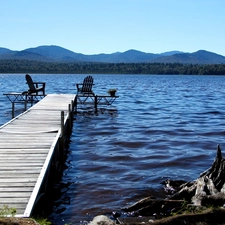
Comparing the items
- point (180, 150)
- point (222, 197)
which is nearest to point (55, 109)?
point (180, 150)

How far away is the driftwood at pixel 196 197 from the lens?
6441 millimetres

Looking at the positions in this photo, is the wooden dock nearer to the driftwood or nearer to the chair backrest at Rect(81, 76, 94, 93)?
the driftwood

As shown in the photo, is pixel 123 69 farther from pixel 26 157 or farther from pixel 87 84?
pixel 26 157

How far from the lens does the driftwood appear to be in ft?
21.1

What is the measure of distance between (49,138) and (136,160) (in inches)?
107

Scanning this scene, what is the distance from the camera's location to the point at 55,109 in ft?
52.2

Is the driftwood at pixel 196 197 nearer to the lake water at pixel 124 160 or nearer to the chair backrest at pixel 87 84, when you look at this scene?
the lake water at pixel 124 160

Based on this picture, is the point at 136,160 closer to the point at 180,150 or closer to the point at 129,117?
the point at 180,150

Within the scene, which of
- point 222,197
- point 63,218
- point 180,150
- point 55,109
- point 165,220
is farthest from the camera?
point 55,109

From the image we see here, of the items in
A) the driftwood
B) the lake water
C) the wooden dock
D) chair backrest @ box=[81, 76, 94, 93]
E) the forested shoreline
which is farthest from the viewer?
the forested shoreline

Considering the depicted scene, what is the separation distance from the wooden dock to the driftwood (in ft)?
5.82

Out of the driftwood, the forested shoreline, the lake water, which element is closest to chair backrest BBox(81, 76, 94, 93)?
the lake water

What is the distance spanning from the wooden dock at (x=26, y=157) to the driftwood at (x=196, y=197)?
5.82ft

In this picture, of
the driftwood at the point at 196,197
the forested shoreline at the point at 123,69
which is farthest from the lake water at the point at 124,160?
the forested shoreline at the point at 123,69
